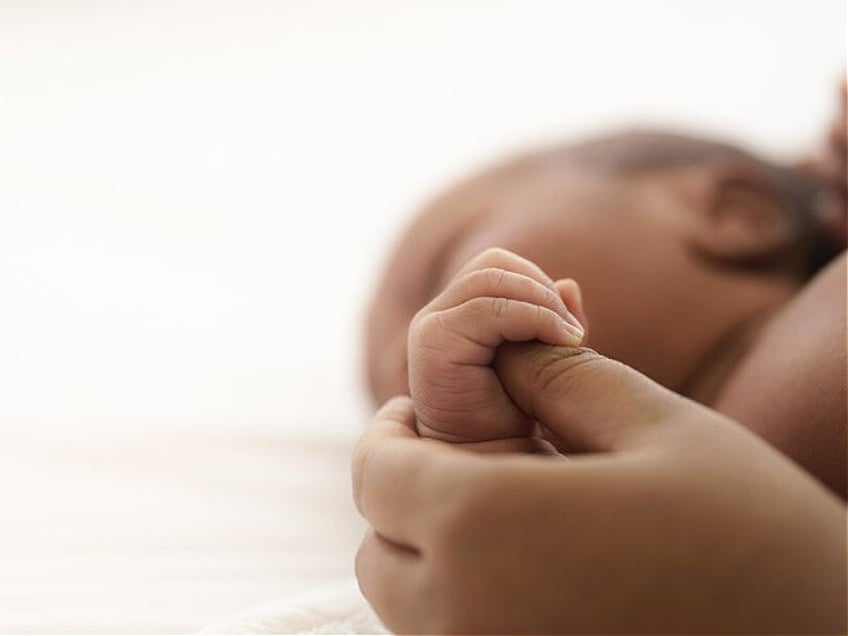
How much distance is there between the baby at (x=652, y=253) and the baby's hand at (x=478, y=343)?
0.02 meters

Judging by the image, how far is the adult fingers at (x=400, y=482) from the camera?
0.46 m

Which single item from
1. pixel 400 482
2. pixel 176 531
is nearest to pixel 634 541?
pixel 400 482

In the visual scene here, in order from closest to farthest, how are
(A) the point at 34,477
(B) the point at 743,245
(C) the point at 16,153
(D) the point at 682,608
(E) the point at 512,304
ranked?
(D) the point at 682,608 < (E) the point at 512,304 < (A) the point at 34,477 < (B) the point at 743,245 < (C) the point at 16,153

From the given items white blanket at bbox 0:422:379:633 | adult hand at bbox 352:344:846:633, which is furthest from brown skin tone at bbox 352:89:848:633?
white blanket at bbox 0:422:379:633

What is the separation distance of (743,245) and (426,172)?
77 cm

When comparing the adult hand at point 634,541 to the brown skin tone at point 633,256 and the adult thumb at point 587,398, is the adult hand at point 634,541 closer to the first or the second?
the adult thumb at point 587,398

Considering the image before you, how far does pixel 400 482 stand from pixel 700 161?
2.53ft

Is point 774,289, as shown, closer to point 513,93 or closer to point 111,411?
point 111,411

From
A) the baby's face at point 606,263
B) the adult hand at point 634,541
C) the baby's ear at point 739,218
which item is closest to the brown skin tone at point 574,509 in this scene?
the adult hand at point 634,541

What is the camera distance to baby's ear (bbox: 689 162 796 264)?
1020 mm

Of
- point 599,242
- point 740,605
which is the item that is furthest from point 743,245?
point 740,605

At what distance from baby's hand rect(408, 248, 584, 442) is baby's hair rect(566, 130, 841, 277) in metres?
0.53

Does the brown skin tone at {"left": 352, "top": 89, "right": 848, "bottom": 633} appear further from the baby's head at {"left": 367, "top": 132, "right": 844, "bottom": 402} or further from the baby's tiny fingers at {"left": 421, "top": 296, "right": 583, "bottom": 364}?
the baby's head at {"left": 367, "top": 132, "right": 844, "bottom": 402}

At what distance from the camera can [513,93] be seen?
1.79 metres
